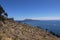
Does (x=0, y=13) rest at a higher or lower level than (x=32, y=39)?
higher

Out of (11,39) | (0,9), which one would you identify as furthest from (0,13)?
(11,39)

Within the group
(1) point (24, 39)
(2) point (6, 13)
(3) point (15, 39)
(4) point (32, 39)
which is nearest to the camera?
(3) point (15, 39)

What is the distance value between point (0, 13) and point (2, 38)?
16.9 metres

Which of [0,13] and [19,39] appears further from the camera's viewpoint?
[0,13]

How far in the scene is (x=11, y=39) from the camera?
1731 cm

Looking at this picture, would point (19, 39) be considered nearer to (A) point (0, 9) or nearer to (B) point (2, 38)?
(B) point (2, 38)

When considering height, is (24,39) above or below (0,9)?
below

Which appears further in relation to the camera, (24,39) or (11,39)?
(24,39)

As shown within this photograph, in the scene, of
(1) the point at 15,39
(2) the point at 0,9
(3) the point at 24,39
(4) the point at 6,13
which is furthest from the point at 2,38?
(4) the point at 6,13

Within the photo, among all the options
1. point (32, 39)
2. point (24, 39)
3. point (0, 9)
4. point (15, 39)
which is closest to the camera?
point (15, 39)

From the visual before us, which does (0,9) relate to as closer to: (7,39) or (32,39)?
(32,39)

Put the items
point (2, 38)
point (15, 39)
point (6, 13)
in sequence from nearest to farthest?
point (2, 38) → point (15, 39) → point (6, 13)

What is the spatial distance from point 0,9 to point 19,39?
581 inches

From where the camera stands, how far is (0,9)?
31484 millimetres
